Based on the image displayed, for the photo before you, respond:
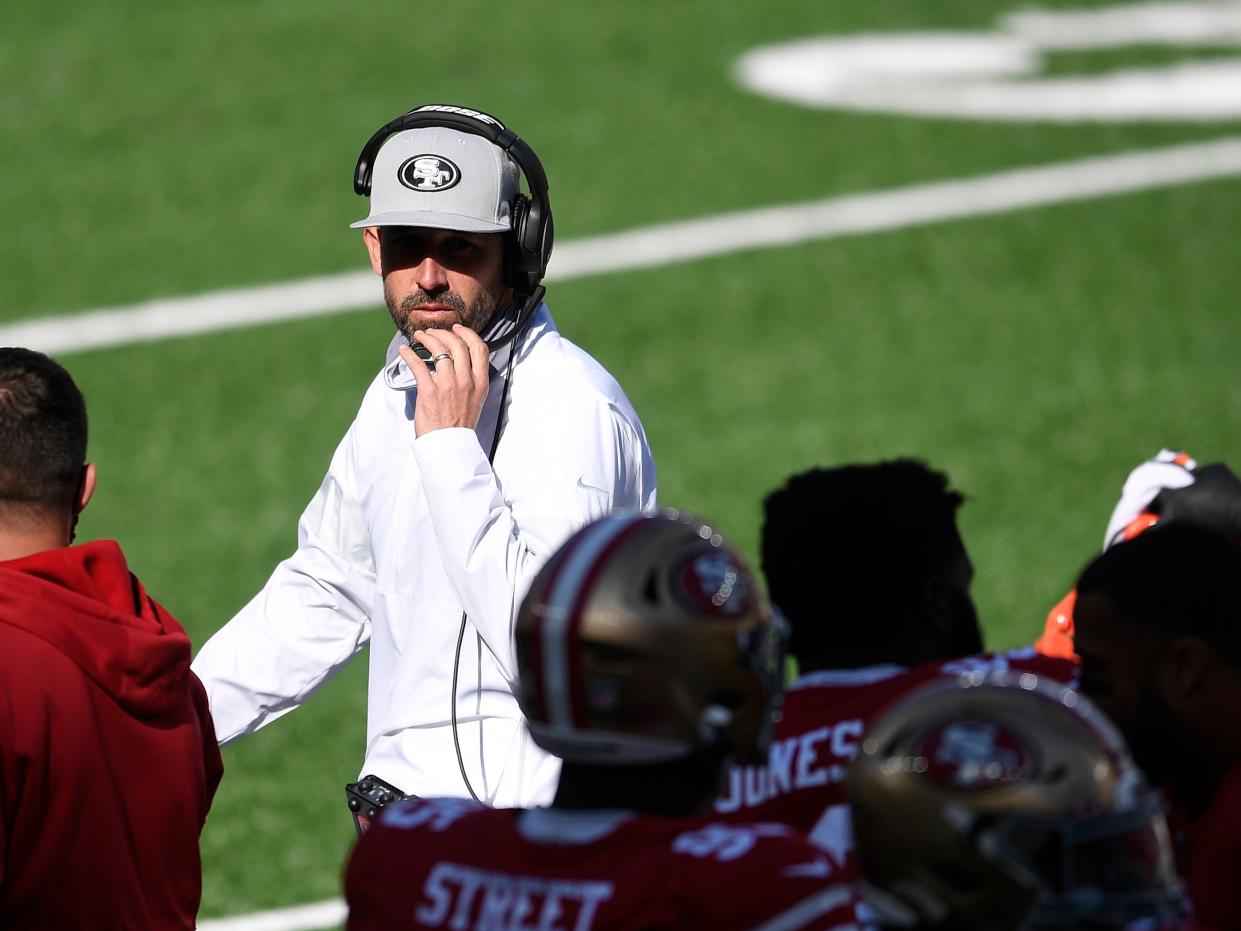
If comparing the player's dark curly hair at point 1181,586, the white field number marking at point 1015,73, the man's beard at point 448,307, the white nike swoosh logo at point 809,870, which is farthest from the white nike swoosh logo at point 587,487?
the white field number marking at point 1015,73

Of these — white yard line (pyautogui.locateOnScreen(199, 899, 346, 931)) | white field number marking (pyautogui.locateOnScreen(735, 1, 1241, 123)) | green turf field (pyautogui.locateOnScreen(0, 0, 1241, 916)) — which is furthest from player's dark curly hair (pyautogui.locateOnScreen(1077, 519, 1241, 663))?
white field number marking (pyautogui.locateOnScreen(735, 1, 1241, 123))

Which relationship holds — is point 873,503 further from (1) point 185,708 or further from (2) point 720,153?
(2) point 720,153

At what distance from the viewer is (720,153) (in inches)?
513

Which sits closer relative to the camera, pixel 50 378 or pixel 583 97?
pixel 50 378

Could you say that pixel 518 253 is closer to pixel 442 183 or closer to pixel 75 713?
pixel 442 183

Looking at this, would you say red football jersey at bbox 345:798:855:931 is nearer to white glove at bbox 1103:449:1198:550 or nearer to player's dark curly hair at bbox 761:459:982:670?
player's dark curly hair at bbox 761:459:982:670

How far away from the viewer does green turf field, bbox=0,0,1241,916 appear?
31.3 ft

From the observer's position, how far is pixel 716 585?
2271 millimetres

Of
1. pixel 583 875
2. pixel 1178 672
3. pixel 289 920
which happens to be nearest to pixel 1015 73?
pixel 289 920

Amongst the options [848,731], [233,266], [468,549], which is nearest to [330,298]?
[233,266]

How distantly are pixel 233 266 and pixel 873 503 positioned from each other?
9365 millimetres

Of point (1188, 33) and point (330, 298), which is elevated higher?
point (1188, 33)

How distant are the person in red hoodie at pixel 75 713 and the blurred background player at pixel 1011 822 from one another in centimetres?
155

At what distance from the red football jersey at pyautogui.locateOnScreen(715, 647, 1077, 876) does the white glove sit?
62.8 inches
